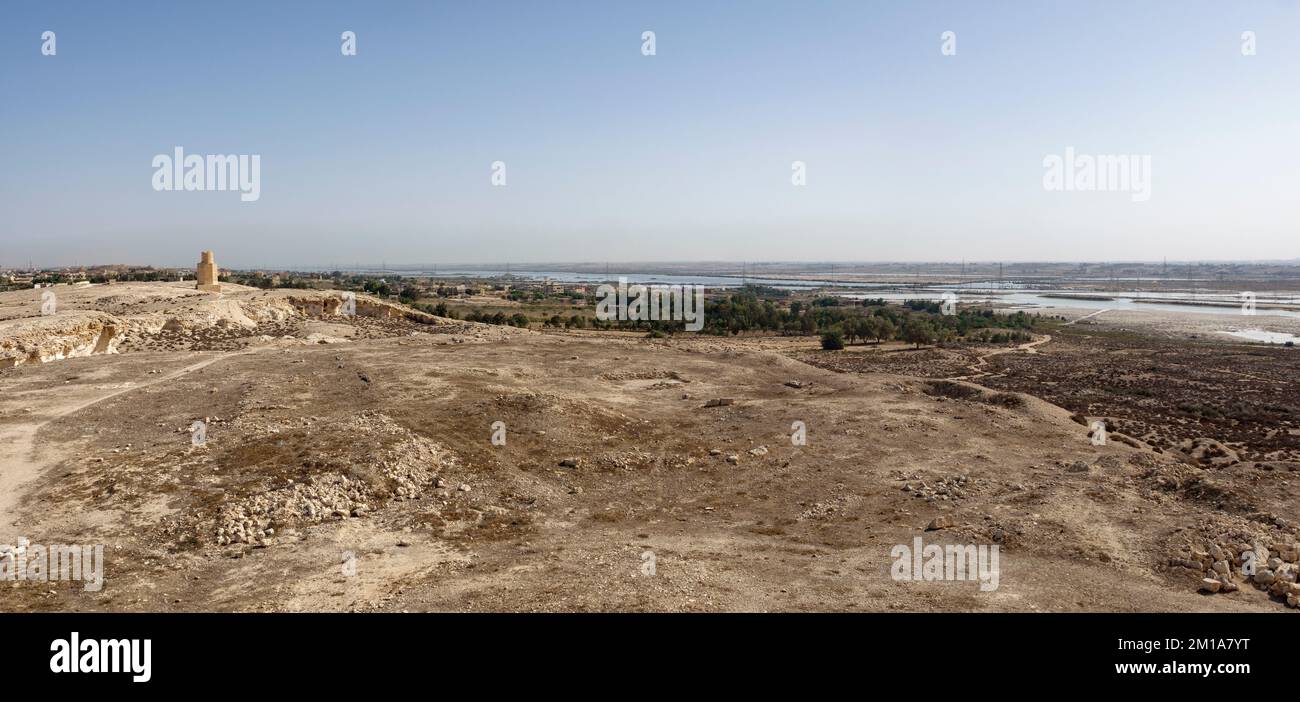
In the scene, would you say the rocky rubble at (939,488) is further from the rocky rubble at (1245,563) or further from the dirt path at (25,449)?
the dirt path at (25,449)

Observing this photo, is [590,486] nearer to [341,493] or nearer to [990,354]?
[341,493]

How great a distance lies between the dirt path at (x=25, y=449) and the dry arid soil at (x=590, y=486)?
8cm

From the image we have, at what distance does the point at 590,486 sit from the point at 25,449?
12.0 meters

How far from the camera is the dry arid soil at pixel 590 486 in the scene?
30.5ft

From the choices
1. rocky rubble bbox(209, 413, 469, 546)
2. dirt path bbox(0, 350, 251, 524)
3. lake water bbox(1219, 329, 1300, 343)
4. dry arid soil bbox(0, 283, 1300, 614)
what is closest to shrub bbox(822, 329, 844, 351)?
dry arid soil bbox(0, 283, 1300, 614)

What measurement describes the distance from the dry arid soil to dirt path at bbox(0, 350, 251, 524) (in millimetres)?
79

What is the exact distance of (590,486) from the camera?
14.8 metres

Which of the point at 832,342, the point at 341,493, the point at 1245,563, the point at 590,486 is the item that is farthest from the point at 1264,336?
the point at 341,493

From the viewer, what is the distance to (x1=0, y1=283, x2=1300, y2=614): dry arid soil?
929cm

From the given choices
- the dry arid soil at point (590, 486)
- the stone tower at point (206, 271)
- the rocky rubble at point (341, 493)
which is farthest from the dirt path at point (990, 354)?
the stone tower at point (206, 271)

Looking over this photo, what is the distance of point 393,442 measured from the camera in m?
15.1

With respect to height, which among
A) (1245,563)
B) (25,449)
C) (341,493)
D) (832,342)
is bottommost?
(1245,563)

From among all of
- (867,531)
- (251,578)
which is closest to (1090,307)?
(867,531)

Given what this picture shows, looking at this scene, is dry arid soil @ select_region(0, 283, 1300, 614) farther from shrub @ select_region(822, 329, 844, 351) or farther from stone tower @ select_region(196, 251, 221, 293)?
shrub @ select_region(822, 329, 844, 351)
